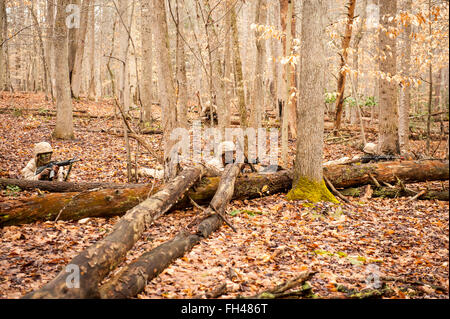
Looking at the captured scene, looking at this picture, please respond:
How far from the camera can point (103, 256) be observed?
132 inches

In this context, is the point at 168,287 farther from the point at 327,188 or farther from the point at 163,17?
the point at 163,17

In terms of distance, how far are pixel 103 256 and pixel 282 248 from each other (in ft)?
8.13

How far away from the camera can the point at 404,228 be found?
5219 millimetres

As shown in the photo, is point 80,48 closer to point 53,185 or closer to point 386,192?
point 53,185

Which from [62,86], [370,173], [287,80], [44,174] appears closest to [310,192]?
[370,173]

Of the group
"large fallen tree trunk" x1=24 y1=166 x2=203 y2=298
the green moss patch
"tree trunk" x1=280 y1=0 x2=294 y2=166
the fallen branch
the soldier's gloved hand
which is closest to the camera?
"large fallen tree trunk" x1=24 y1=166 x2=203 y2=298

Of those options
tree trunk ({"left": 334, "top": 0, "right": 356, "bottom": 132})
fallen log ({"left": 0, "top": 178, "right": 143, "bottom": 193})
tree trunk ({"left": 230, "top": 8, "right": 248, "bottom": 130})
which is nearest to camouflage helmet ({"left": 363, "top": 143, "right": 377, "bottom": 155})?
tree trunk ({"left": 334, "top": 0, "right": 356, "bottom": 132})

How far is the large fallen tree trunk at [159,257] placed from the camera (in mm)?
3176

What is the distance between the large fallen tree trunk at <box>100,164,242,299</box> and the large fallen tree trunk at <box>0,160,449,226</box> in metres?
0.70

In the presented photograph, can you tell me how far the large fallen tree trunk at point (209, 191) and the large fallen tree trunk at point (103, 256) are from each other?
109 cm

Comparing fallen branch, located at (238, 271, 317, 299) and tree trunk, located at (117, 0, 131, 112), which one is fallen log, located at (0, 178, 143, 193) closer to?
tree trunk, located at (117, 0, 131, 112)

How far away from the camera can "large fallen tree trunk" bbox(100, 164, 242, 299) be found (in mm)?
3176

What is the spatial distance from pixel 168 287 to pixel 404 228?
393cm
